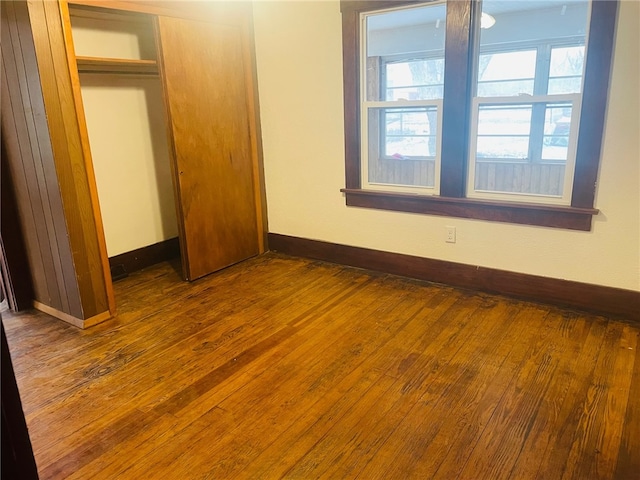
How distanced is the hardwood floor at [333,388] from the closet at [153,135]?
0.57 m

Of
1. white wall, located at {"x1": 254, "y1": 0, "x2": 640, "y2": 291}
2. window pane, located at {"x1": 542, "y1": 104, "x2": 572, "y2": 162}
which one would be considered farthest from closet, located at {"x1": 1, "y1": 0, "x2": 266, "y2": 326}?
window pane, located at {"x1": 542, "y1": 104, "x2": 572, "y2": 162}

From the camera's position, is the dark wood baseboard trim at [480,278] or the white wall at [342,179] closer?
the white wall at [342,179]

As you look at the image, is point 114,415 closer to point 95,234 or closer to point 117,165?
point 95,234

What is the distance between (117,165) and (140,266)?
0.82m

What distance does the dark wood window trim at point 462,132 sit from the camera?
2486 millimetres

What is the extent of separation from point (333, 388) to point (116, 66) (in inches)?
103

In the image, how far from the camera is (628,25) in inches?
94.0

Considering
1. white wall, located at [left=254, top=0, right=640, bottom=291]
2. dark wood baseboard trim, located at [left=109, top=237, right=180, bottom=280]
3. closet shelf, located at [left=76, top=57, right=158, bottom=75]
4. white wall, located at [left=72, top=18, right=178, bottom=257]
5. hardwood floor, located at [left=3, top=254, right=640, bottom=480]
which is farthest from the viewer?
dark wood baseboard trim, located at [left=109, top=237, right=180, bottom=280]

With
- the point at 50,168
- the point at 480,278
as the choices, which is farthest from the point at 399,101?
the point at 50,168

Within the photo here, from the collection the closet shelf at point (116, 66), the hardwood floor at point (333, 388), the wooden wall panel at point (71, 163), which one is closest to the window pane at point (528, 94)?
the hardwood floor at point (333, 388)

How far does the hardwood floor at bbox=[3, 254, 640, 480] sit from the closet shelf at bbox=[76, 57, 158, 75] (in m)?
1.57

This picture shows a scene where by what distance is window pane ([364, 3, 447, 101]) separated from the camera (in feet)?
10.7

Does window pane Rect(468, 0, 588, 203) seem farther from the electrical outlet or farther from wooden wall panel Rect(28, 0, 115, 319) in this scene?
wooden wall panel Rect(28, 0, 115, 319)

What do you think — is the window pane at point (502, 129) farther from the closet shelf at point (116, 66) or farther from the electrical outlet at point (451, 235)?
the closet shelf at point (116, 66)
